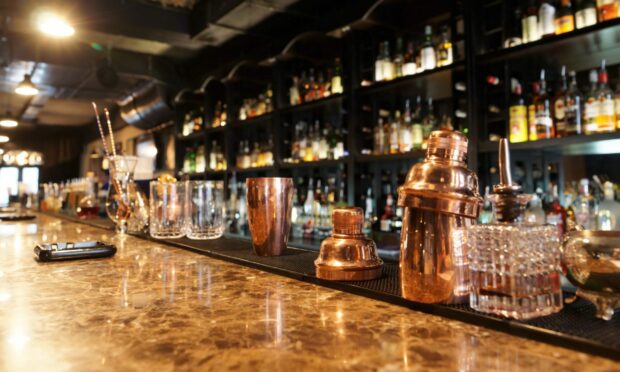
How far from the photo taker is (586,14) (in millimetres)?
1977

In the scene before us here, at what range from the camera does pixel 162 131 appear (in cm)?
640

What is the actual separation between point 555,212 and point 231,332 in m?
2.11

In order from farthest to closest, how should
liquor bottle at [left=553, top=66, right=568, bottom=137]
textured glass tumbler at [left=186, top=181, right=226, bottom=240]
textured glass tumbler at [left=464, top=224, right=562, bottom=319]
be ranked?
liquor bottle at [left=553, top=66, right=568, bottom=137] → textured glass tumbler at [left=186, top=181, right=226, bottom=240] → textured glass tumbler at [left=464, top=224, right=562, bottom=319]

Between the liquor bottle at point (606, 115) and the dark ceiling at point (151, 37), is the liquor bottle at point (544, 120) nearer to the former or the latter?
the liquor bottle at point (606, 115)

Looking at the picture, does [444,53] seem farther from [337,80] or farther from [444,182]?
[444,182]

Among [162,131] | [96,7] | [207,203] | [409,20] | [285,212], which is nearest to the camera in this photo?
[285,212]

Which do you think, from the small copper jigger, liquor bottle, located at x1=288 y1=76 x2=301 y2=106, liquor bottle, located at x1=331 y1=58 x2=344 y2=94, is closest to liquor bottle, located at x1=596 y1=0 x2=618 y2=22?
liquor bottle, located at x1=331 y1=58 x2=344 y2=94

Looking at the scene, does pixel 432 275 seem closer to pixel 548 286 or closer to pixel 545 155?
pixel 548 286

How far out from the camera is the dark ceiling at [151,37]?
346cm

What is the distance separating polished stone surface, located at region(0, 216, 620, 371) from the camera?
437 millimetres

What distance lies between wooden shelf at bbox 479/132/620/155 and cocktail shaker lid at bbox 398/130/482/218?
1.46 m

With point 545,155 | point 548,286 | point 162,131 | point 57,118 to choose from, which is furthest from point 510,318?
point 57,118

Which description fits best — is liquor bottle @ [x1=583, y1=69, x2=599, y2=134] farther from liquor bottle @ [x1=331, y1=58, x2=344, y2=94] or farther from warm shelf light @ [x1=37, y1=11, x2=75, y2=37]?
warm shelf light @ [x1=37, y1=11, x2=75, y2=37]

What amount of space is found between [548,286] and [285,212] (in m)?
0.63
